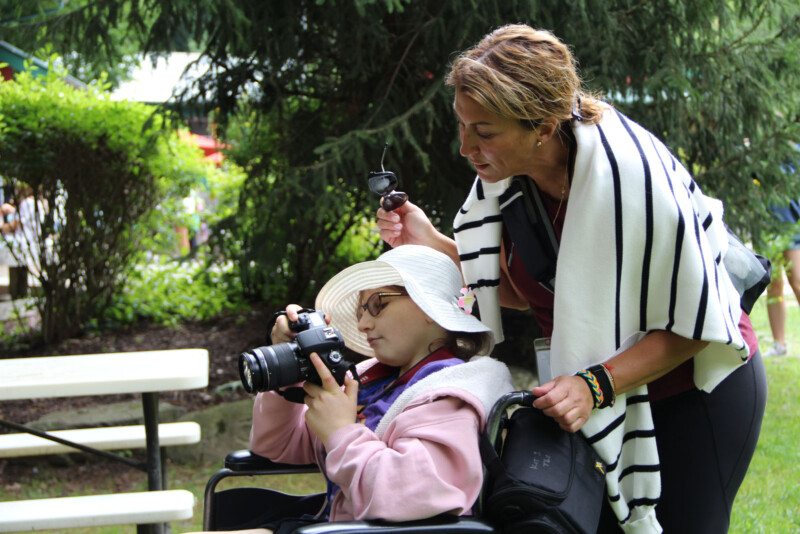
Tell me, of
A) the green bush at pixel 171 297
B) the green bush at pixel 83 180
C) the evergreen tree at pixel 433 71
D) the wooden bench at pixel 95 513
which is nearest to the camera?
the wooden bench at pixel 95 513

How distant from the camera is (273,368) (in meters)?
1.91

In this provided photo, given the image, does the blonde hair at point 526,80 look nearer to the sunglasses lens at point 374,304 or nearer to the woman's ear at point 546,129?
the woman's ear at point 546,129

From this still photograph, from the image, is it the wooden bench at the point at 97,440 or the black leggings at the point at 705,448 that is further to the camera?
the wooden bench at the point at 97,440

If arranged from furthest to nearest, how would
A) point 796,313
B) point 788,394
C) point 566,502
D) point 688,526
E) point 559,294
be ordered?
point 796,313 → point 788,394 → point 688,526 → point 559,294 → point 566,502

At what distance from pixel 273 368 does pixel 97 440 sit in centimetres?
205

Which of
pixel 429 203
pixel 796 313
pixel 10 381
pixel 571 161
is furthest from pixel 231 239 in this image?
pixel 796 313

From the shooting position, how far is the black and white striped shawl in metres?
1.79

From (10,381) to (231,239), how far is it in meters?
2.84

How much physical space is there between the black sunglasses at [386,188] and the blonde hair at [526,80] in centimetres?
47

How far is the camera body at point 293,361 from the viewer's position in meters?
1.90

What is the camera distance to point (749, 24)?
5.72 meters

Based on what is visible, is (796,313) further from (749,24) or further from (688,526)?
(688,526)

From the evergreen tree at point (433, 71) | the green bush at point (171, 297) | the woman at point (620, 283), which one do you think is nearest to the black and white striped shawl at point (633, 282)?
the woman at point (620, 283)

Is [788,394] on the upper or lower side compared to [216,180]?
lower
